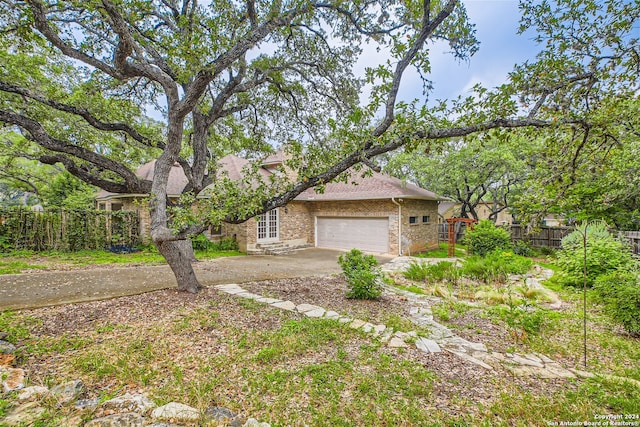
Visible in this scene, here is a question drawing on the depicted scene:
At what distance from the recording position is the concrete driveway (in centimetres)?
506

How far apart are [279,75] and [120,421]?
6.37 metres

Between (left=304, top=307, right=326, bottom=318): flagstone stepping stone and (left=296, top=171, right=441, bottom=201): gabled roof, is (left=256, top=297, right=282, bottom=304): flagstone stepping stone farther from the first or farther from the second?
(left=296, top=171, right=441, bottom=201): gabled roof

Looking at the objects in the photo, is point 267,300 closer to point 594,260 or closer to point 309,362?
point 309,362

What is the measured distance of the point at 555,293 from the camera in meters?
6.17

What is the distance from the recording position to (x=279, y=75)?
6.45 meters

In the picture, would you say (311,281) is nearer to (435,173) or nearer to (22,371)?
(22,371)

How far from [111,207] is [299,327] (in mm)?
14656

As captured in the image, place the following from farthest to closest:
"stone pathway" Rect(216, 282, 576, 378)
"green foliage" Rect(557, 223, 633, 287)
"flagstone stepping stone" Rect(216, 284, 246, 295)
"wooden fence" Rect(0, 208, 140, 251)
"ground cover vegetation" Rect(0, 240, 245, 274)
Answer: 1. "wooden fence" Rect(0, 208, 140, 251)
2. "ground cover vegetation" Rect(0, 240, 245, 274)
3. "green foliage" Rect(557, 223, 633, 287)
4. "flagstone stepping stone" Rect(216, 284, 246, 295)
5. "stone pathway" Rect(216, 282, 576, 378)

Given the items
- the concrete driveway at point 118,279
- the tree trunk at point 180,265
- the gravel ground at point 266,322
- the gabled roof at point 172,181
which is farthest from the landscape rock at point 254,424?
the gabled roof at point 172,181

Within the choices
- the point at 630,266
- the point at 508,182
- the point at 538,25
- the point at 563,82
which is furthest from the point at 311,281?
the point at 508,182

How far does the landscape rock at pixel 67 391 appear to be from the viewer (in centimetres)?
237

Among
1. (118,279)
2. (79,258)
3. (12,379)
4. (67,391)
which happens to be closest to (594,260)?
(67,391)

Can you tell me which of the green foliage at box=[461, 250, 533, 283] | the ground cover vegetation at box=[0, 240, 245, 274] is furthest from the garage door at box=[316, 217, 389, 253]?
the green foliage at box=[461, 250, 533, 283]

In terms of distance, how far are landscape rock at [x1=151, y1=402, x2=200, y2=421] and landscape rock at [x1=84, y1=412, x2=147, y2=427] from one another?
0.32 feet
